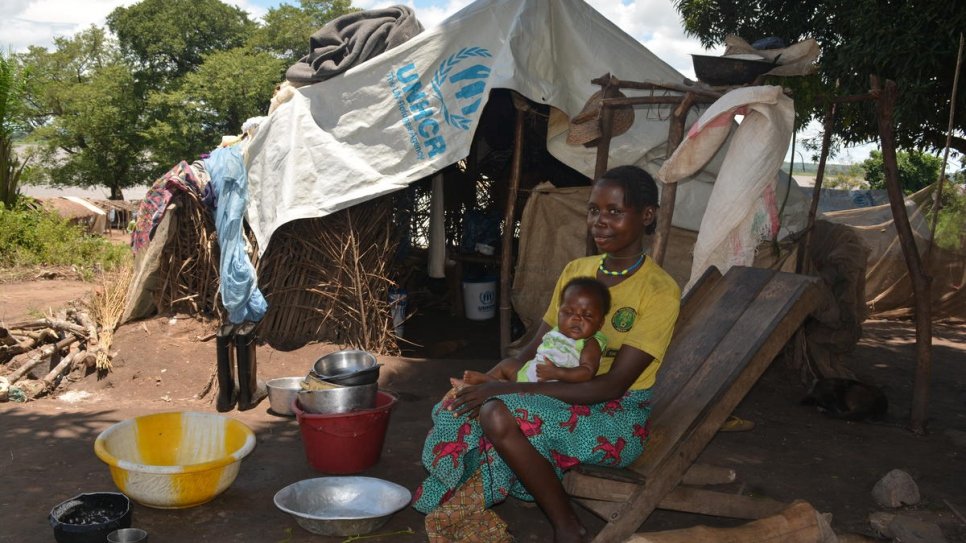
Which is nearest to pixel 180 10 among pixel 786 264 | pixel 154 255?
pixel 154 255

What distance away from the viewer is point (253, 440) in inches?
125

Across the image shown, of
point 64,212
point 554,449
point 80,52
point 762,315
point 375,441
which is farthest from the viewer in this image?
point 80,52

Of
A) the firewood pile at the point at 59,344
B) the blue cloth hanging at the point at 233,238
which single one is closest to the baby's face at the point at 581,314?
the blue cloth hanging at the point at 233,238

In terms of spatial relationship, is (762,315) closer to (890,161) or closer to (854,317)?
(890,161)

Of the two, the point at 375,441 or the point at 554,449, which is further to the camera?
the point at 375,441

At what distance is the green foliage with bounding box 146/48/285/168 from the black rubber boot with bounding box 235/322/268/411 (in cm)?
2065

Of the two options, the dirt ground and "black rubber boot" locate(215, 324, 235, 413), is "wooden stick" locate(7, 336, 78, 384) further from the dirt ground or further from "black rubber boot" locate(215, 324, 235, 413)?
"black rubber boot" locate(215, 324, 235, 413)

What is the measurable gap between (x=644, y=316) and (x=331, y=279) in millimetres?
3566

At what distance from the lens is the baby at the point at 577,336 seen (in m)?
2.57

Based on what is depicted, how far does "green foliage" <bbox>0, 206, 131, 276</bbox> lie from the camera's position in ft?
34.4

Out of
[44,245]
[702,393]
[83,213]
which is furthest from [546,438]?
[83,213]

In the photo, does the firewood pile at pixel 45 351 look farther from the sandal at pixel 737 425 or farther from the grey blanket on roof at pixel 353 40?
the sandal at pixel 737 425

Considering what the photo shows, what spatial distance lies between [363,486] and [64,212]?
15781 mm

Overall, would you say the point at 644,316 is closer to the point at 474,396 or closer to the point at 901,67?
the point at 474,396
